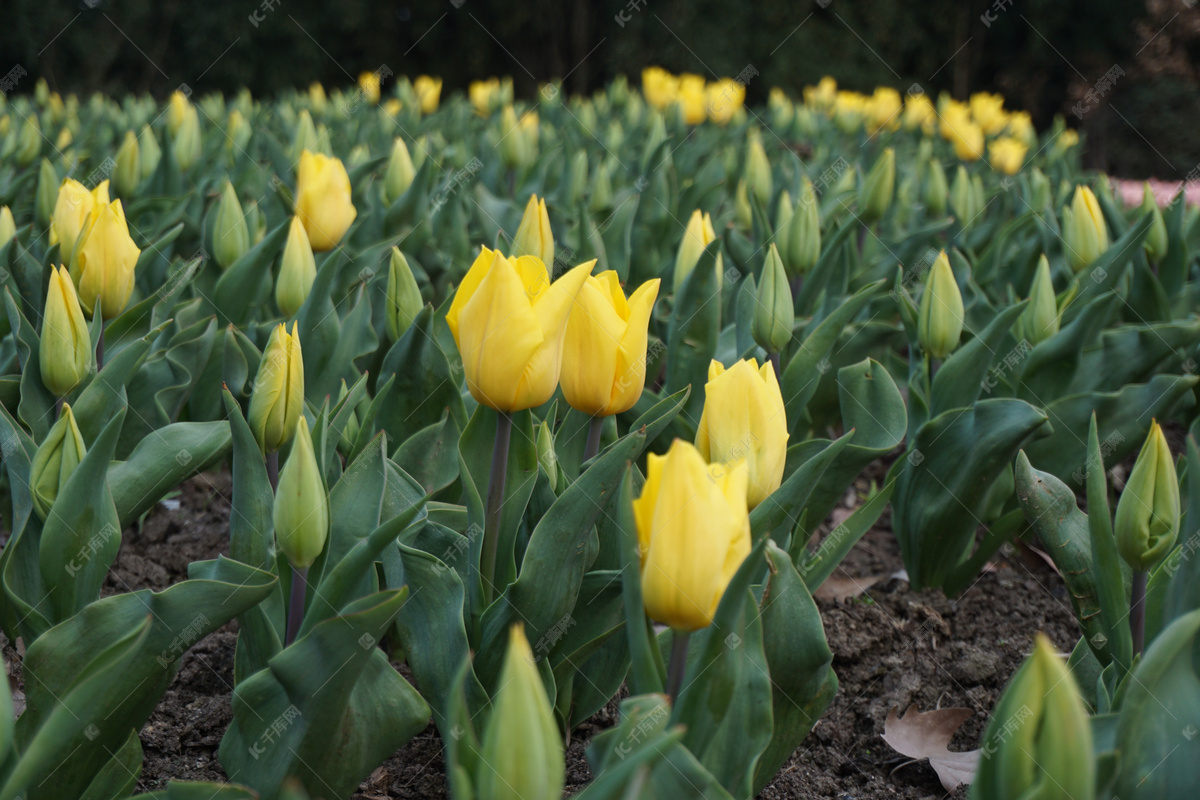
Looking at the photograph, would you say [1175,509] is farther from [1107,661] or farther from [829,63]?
[829,63]

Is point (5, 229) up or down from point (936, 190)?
down

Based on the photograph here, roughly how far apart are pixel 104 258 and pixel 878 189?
5.79 ft

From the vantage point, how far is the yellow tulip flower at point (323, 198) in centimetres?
191

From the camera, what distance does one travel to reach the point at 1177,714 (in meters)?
0.84

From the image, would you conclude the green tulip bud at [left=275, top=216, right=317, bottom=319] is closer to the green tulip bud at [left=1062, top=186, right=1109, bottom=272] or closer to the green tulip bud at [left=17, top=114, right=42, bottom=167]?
the green tulip bud at [left=1062, top=186, right=1109, bottom=272]

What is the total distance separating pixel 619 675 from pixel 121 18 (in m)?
12.0

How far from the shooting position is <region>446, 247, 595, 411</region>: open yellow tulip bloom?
1.00 metres

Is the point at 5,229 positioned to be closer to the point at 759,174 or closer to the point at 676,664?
the point at 676,664

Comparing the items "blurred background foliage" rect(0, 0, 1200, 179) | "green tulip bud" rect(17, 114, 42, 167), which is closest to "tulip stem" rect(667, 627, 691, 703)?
"green tulip bud" rect(17, 114, 42, 167)

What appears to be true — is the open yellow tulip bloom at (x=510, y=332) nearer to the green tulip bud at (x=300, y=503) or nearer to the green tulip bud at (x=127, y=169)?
the green tulip bud at (x=300, y=503)

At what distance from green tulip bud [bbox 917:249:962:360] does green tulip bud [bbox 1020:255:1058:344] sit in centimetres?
23

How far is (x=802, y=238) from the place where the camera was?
2.11 meters

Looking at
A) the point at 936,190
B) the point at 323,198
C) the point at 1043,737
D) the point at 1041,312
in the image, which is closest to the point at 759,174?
the point at 936,190

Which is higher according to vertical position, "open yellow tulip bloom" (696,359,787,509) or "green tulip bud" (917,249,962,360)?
"green tulip bud" (917,249,962,360)
